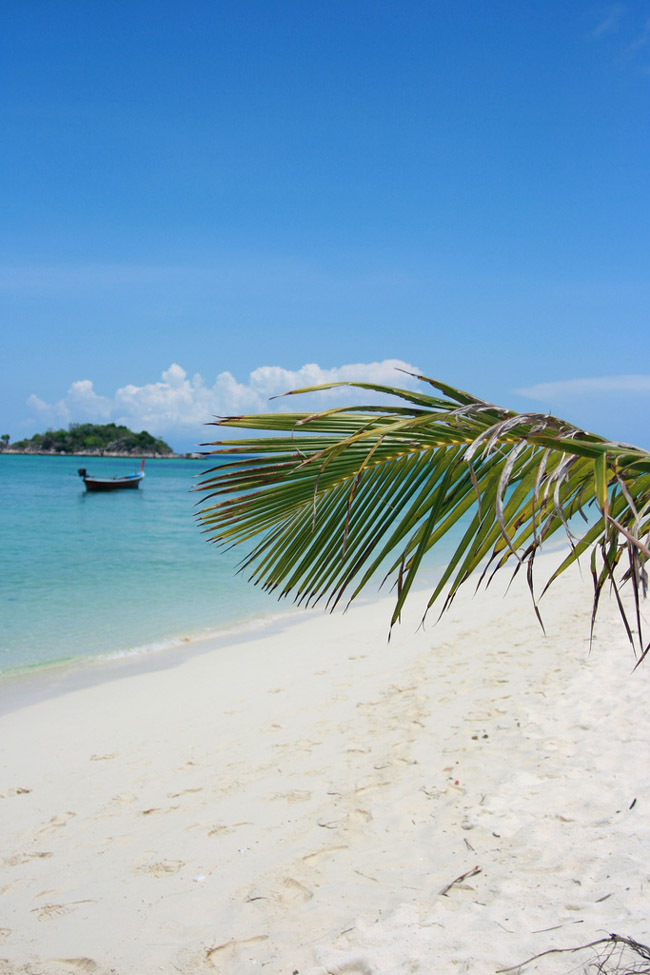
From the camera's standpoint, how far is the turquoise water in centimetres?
1011

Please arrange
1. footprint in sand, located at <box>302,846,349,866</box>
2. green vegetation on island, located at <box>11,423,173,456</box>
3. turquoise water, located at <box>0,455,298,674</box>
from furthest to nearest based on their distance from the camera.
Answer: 1. green vegetation on island, located at <box>11,423,173,456</box>
2. turquoise water, located at <box>0,455,298,674</box>
3. footprint in sand, located at <box>302,846,349,866</box>

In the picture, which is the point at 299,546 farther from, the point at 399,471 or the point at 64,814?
the point at 64,814

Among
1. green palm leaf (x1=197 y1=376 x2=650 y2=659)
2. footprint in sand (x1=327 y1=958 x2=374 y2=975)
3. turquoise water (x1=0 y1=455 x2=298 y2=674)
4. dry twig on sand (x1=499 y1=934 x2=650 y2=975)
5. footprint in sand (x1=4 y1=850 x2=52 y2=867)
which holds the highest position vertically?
green palm leaf (x1=197 y1=376 x2=650 y2=659)

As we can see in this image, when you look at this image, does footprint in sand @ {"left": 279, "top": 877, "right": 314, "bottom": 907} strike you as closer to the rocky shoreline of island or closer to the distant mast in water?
the distant mast in water

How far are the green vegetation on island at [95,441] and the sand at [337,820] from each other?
143013 millimetres

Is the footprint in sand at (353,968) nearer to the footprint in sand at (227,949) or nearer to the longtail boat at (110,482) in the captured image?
the footprint in sand at (227,949)

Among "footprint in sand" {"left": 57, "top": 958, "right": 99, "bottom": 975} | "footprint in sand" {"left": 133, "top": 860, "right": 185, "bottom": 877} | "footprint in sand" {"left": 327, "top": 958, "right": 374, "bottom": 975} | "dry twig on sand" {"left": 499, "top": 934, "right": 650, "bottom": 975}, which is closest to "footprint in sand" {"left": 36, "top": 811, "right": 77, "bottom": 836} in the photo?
"footprint in sand" {"left": 133, "top": 860, "right": 185, "bottom": 877}

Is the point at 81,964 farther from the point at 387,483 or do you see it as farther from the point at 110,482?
the point at 110,482

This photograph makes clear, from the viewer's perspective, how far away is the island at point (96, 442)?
474ft

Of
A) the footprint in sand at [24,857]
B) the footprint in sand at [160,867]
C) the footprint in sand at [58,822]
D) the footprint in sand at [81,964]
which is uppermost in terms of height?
the footprint in sand at [81,964]

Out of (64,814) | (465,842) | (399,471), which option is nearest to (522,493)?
(399,471)

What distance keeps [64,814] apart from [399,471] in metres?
3.70

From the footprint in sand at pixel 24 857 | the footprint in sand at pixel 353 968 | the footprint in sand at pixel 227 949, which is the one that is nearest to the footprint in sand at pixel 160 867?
the footprint in sand at pixel 24 857

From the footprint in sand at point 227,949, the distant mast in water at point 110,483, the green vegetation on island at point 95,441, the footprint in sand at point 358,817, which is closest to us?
the footprint in sand at point 227,949
